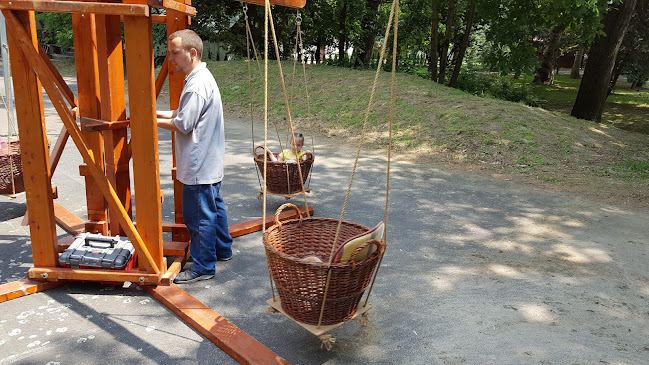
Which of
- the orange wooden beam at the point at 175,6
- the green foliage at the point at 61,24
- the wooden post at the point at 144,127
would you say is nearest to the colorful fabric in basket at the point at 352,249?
the wooden post at the point at 144,127

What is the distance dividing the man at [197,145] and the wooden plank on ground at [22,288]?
96cm

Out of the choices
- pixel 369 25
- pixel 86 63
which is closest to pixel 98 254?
pixel 86 63

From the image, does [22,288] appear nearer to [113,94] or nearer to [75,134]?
[75,134]

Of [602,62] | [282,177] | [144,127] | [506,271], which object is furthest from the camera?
[602,62]

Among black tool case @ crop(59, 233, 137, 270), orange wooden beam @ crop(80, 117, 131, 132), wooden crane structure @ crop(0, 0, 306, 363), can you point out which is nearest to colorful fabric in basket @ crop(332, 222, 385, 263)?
Answer: wooden crane structure @ crop(0, 0, 306, 363)

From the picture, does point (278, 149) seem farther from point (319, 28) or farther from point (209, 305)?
point (319, 28)

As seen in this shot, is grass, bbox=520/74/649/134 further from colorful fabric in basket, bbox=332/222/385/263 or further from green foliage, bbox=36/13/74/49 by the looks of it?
green foliage, bbox=36/13/74/49

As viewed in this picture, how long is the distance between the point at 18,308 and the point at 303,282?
2.18 m

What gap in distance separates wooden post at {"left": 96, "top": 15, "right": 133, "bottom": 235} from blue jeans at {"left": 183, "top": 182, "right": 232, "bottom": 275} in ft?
2.07

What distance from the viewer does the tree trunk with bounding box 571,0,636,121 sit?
12.8 metres

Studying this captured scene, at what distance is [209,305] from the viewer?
3727 millimetres

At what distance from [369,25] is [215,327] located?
1729 centimetres

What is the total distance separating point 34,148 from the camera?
3.68 m

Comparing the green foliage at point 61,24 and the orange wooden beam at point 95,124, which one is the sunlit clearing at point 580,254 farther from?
the green foliage at point 61,24
